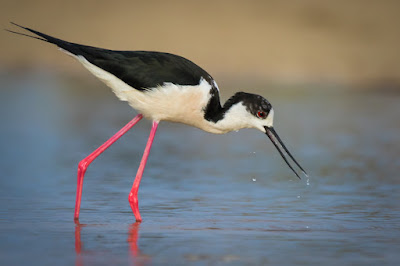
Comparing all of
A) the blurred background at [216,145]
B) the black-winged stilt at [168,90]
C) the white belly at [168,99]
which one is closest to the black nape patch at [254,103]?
the black-winged stilt at [168,90]

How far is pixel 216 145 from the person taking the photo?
32.9 feet

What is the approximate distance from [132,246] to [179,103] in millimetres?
1589

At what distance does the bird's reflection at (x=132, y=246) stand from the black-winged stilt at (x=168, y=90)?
706 mm

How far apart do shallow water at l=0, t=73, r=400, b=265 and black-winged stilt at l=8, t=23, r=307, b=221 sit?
0.47 m

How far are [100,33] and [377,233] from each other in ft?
39.8

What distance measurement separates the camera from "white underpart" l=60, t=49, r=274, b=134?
629 cm

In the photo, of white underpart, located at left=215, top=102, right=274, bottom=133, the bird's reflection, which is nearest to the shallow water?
the bird's reflection

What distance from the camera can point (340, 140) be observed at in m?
10.2

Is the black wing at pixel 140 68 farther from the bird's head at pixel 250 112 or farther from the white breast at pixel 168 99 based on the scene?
the bird's head at pixel 250 112

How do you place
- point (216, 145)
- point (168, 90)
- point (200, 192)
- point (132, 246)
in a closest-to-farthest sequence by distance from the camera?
1. point (132, 246)
2. point (168, 90)
3. point (200, 192)
4. point (216, 145)

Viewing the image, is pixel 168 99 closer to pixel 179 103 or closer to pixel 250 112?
pixel 179 103

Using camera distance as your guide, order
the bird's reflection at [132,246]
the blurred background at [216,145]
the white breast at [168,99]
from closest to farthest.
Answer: the bird's reflection at [132,246]
the blurred background at [216,145]
the white breast at [168,99]

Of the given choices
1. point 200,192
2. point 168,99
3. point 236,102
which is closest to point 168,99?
point 168,99

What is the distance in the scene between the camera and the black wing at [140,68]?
629cm
